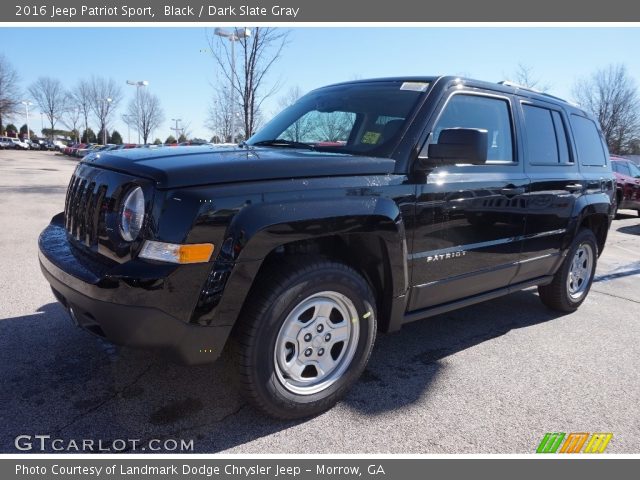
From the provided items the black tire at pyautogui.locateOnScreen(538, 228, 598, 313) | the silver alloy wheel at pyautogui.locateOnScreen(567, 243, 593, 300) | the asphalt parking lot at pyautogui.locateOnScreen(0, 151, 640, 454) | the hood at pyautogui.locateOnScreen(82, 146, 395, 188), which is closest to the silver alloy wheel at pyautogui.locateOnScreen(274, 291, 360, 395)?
the asphalt parking lot at pyautogui.locateOnScreen(0, 151, 640, 454)

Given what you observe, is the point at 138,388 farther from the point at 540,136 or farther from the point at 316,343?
the point at 540,136

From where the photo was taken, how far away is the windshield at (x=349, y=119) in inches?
124

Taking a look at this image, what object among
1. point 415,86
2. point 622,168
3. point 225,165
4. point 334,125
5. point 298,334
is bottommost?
point 298,334

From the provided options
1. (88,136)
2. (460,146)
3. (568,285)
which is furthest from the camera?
(88,136)

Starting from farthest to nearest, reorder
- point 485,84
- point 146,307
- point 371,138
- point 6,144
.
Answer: point 6,144
point 485,84
point 371,138
point 146,307

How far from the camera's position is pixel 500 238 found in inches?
143

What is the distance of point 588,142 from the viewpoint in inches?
192

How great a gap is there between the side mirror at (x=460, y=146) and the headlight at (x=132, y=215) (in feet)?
5.64

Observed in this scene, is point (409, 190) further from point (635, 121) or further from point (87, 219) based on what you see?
point (635, 121)

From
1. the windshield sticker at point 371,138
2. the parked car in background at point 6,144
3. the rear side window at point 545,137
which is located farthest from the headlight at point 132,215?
the parked car in background at point 6,144

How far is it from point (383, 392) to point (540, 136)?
261cm

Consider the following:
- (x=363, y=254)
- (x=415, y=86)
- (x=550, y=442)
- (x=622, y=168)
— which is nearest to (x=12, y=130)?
(x=622, y=168)

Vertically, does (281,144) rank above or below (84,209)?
above

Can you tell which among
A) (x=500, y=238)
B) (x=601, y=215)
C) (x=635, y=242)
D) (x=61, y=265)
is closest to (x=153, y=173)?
(x=61, y=265)
